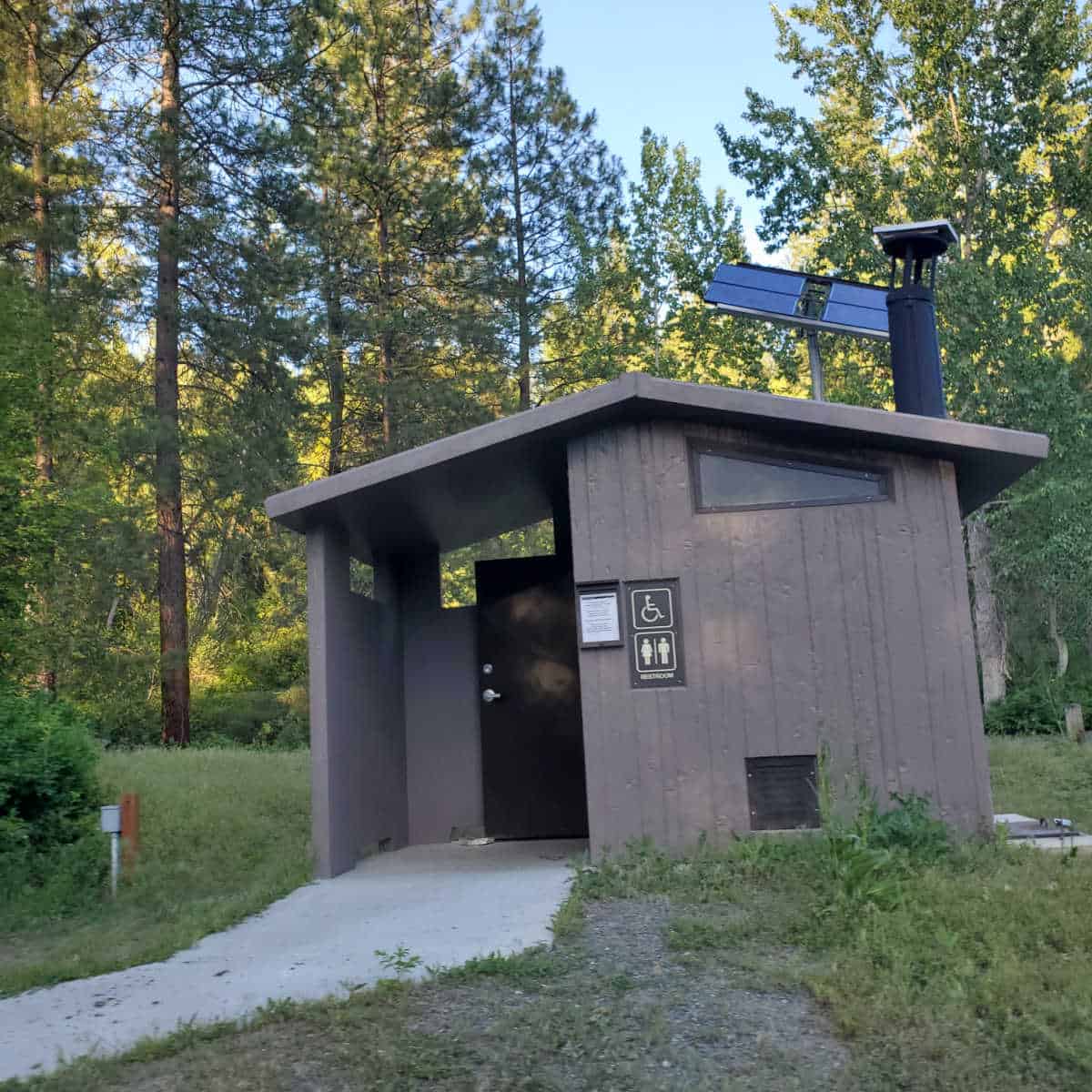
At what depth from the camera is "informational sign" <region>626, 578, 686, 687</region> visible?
6.69 meters

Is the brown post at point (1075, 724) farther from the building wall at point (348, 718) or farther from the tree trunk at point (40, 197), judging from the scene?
the tree trunk at point (40, 197)

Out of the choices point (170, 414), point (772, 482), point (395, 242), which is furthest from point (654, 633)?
point (395, 242)

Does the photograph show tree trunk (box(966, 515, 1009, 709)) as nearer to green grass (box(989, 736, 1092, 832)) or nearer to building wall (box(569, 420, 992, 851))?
green grass (box(989, 736, 1092, 832))

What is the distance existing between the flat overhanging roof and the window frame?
0.13m

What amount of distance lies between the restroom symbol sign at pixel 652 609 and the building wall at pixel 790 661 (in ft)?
→ 0.33

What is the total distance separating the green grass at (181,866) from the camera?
5254 millimetres

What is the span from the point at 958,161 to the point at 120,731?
15.7m

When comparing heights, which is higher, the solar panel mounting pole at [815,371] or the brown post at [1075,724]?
the solar panel mounting pole at [815,371]

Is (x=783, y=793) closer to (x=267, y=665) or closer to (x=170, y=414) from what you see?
(x=170, y=414)

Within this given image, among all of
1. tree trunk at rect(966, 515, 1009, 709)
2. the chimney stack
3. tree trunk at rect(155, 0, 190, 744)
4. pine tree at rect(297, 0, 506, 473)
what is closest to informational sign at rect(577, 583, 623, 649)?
the chimney stack

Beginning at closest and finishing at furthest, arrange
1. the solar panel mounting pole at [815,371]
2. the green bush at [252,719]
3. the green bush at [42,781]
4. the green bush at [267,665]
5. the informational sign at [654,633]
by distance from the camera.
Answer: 1. the informational sign at [654,633]
2. the green bush at [42,781]
3. the solar panel mounting pole at [815,371]
4. the green bush at [252,719]
5. the green bush at [267,665]

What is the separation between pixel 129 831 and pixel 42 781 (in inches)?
35.8

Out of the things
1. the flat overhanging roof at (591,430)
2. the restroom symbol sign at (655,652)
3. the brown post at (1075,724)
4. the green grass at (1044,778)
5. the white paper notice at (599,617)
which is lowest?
the green grass at (1044,778)

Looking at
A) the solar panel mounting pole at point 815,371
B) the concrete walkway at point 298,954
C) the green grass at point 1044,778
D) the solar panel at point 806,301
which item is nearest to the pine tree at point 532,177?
the solar panel at point 806,301
